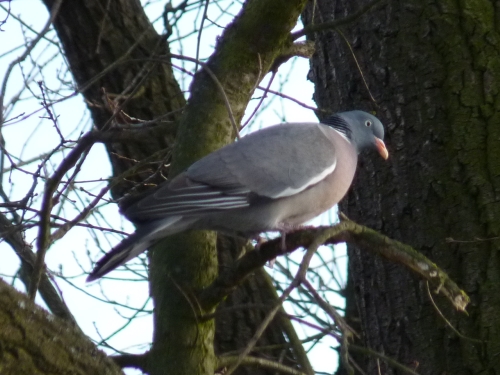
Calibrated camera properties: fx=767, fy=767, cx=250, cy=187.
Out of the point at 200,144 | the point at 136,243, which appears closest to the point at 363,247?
the point at 136,243

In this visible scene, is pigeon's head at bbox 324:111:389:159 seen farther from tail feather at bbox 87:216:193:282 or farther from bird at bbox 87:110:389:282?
tail feather at bbox 87:216:193:282

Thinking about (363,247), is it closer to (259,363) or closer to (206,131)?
(259,363)

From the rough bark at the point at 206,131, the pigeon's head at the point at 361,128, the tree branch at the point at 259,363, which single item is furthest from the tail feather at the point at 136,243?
the pigeon's head at the point at 361,128

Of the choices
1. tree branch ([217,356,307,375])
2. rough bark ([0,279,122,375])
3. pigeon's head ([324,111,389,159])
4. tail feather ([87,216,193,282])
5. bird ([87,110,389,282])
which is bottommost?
tree branch ([217,356,307,375])

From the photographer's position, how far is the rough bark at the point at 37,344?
1977 millimetres

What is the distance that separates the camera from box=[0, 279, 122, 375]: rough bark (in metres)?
1.98

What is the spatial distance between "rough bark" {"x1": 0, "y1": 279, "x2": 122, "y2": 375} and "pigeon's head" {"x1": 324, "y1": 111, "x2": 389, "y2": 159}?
1986 mm

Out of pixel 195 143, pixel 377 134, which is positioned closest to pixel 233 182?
pixel 195 143

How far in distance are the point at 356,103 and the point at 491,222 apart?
Answer: 99 centimetres

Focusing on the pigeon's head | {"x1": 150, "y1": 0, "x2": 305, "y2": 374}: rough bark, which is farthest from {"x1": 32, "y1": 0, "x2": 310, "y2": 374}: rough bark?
the pigeon's head

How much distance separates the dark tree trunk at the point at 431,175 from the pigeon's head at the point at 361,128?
0.10 meters

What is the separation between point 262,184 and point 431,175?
822 mm

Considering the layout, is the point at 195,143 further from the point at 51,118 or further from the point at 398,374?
the point at 398,374

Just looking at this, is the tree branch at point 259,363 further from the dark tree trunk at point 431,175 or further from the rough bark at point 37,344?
the rough bark at point 37,344
